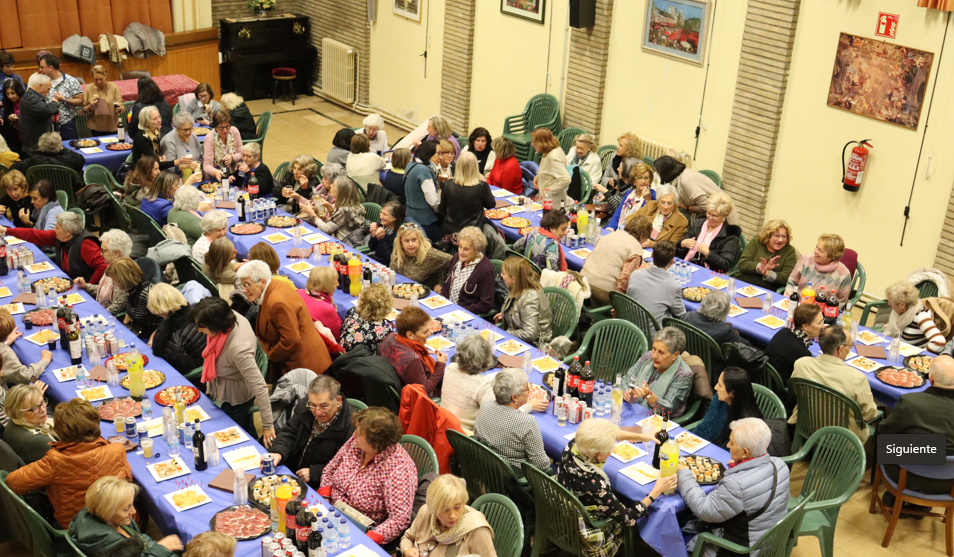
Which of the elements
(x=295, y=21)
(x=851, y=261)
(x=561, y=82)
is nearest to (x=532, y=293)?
(x=851, y=261)

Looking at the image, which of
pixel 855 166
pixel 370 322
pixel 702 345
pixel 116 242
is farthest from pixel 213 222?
pixel 855 166

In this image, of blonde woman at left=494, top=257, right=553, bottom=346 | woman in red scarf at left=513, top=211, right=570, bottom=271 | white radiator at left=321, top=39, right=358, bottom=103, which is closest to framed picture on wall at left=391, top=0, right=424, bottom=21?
white radiator at left=321, top=39, right=358, bottom=103

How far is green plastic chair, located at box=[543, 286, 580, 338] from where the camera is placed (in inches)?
284

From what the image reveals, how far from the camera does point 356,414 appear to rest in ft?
16.3

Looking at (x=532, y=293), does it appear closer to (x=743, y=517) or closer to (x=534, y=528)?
(x=534, y=528)

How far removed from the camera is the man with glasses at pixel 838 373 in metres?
6.23

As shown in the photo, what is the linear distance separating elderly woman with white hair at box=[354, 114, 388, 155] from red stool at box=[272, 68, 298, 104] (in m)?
5.80

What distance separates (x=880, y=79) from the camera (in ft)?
29.6

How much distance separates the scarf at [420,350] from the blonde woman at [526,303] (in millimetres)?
1014

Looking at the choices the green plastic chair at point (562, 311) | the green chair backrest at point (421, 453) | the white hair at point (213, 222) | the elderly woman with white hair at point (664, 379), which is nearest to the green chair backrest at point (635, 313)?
the green plastic chair at point (562, 311)

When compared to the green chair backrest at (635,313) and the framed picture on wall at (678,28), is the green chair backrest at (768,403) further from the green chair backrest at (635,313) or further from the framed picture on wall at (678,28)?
the framed picture on wall at (678,28)

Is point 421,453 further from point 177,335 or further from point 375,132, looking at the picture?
point 375,132

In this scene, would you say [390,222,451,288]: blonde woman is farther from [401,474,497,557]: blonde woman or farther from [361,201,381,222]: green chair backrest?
[401,474,497,557]: blonde woman

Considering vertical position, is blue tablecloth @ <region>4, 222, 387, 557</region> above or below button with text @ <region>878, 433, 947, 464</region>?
above
